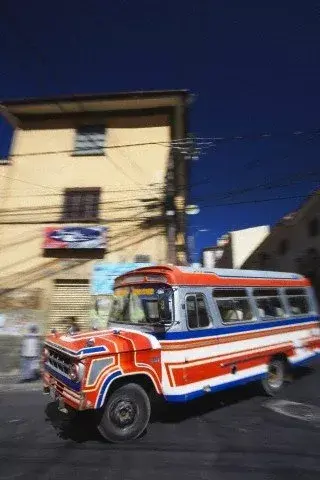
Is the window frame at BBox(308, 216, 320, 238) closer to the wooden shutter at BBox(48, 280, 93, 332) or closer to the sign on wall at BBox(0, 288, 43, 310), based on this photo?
the wooden shutter at BBox(48, 280, 93, 332)

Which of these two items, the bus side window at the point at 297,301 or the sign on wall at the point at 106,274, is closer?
the bus side window at the point at 297,301

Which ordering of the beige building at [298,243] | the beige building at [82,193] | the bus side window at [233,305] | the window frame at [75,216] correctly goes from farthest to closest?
1. the beige building at [298,243]
2. the window frame at [75,216]
3. the beige building at [82,193]
4. the bus side window at [233,305]

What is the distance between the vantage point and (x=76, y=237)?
13.5m

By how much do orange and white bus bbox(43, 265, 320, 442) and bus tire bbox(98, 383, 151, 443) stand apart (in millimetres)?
14

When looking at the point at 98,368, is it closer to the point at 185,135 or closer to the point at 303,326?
the point at 303,326

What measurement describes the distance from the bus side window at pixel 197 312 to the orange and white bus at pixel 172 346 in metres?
0.02

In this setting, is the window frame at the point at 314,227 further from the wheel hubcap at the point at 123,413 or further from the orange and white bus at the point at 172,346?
the wheel hubcap at the point at 123,413

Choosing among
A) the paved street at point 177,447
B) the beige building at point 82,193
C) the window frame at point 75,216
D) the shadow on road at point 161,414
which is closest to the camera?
the paved street at point 177,447

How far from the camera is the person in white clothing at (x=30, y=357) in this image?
30.9ft

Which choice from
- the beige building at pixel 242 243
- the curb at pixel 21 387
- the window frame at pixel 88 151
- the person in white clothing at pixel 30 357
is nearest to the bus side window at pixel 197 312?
the curb at pixel 21 387

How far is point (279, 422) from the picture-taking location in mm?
5883

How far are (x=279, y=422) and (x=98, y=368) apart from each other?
355cm

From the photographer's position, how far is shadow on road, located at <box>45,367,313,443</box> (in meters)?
5.40

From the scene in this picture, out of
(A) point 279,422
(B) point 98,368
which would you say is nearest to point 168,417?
(A) point 279,422
